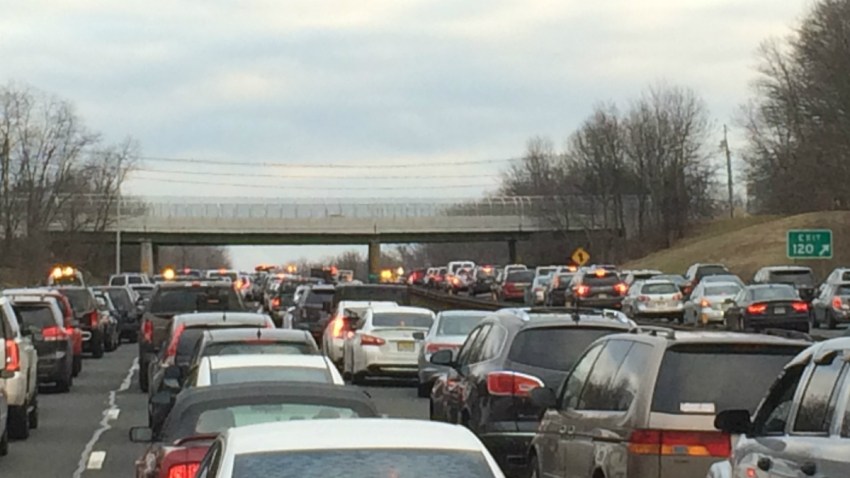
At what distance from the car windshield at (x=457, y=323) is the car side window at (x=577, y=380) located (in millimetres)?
12546

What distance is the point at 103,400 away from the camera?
26.2 metres

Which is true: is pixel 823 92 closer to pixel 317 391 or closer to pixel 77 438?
pixel 77 438

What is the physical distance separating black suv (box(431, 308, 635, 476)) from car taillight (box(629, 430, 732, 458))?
14.6 ft

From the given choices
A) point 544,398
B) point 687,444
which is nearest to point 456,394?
point 544,398

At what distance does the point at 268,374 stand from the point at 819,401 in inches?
227

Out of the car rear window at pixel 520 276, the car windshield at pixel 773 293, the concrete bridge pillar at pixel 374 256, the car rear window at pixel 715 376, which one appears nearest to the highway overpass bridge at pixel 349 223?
the concrete bridge pillar at pixel 374 256

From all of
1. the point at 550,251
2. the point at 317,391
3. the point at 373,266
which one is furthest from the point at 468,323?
the point at 550,251

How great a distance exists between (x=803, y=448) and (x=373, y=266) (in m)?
109

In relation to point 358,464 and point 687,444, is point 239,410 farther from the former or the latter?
point 358,464

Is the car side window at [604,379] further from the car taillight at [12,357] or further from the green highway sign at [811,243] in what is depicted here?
the green highway sign at [811,243]

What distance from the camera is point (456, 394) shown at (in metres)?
16.3

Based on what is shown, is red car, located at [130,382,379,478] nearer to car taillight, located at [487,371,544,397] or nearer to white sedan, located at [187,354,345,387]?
white sedan, located at [187,354,345,387]

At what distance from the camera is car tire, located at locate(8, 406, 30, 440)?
1969cm

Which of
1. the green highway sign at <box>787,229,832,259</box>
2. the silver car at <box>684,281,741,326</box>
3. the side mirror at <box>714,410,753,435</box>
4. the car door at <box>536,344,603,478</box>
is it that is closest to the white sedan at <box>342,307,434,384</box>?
the car door at <box>536,344,603,478</box>
